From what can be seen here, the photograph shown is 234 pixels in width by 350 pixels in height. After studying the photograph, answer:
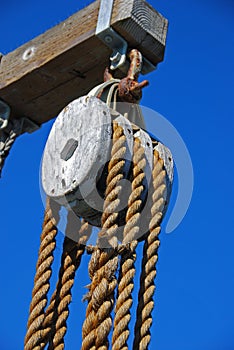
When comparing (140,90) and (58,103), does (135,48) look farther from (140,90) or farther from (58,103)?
(58,103)

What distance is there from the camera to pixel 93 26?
3.03m

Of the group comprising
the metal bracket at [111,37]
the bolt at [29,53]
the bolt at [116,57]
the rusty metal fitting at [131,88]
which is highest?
the bolt at [29,53]

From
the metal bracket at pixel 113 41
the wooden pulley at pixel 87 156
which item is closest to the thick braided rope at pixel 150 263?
the wooden pulley at pixel 87 156

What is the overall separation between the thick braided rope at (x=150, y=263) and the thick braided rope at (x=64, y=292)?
21 cm

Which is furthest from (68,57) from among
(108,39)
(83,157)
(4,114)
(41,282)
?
(41,282)

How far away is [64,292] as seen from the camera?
2514 mm

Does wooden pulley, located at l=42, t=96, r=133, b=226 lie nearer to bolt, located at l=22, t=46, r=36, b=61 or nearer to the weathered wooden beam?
the weathered wooden beam

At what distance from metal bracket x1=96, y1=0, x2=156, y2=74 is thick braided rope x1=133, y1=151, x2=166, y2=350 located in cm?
47

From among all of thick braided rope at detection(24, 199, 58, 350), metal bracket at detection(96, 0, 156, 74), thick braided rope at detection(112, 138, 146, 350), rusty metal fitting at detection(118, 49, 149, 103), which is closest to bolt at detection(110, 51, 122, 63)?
metal bracket at detection(96, 0, 156, 74)

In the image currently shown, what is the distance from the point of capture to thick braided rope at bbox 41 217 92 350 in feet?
8.10

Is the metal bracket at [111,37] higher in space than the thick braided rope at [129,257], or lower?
higher

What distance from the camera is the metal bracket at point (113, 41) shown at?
2.93 meters

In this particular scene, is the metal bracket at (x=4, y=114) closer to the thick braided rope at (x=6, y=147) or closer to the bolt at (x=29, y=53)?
the thick braided rope at (x=6, y=147)

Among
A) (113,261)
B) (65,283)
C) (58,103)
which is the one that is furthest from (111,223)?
(58,103)
